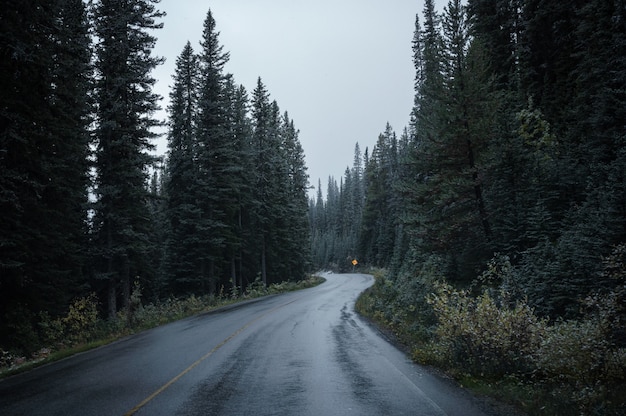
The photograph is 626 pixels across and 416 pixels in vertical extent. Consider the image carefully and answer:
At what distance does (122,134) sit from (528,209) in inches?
735

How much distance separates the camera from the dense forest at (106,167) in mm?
12445

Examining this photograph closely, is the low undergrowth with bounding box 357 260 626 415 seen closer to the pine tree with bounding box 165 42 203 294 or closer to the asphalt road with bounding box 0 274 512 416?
the asphalt road with bounding box 0 274 512 416

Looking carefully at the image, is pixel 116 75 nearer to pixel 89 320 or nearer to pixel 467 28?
pixel 89 320

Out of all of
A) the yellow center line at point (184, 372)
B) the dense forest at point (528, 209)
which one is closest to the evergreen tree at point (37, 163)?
the yellow center line at point (184, 372)

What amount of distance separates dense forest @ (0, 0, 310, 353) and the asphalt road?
211 inches

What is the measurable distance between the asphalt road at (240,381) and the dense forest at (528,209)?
4.69 ft

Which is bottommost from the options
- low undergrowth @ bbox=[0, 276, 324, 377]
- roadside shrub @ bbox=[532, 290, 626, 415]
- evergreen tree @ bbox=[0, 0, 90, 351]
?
low undergrowth @ bbox=[0, 276, 324, 377]

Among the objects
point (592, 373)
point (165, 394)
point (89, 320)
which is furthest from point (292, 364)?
point (89, 320)

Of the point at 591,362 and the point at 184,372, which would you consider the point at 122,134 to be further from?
the point at 591,362

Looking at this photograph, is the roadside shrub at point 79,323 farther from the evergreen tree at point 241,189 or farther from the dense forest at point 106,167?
the evergreen tree at point 241,189

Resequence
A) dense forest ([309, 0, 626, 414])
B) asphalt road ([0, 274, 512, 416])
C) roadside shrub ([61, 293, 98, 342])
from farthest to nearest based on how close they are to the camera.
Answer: roadside shrub ([61, 293, 98, 342])
dense forest ([309, 0, 626, 414])
asphalt road ([0, 274, 512, 416])

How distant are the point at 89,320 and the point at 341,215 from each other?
102009 mm

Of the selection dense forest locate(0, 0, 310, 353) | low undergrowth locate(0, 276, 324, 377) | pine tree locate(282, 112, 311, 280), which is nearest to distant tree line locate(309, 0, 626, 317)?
low undergrowth locate(0, 276, 324, 377)

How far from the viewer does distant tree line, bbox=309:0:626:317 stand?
12.1 m
